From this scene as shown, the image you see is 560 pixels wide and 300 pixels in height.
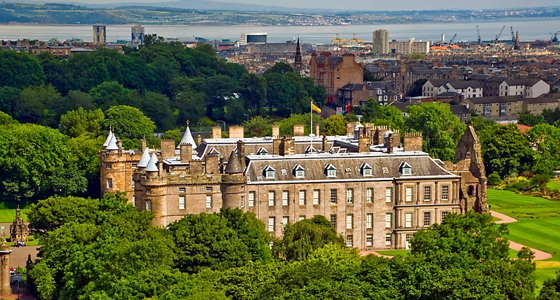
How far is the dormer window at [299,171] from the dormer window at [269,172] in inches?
49.4

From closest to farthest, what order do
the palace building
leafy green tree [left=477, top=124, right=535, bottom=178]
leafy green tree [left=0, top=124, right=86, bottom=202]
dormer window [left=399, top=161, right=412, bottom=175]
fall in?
the palace building
dormer window [left=399, top=161, right=412, bottom=175]
leafy green tree [left=0, top=124, right=86, bottom=202]
leafy green tree [left=477, top=124, right=535, bottom=178]

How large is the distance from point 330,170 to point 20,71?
105 meters

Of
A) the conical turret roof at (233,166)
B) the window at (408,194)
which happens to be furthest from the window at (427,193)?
the conical turret roof at (233,166)

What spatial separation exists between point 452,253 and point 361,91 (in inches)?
5108

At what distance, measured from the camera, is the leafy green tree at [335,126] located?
393 ft

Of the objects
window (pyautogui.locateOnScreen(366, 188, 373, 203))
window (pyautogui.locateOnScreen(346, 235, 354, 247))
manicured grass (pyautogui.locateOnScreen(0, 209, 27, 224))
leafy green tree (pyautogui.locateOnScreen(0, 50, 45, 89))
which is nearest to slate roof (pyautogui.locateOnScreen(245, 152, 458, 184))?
window (pyautogui.locateOnScreen(366, 188, 373, 203))

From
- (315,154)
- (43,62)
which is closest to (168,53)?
(43,62)

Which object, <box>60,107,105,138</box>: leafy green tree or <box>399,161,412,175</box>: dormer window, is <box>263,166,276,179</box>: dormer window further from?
<box>60,107,105,138</box>: leafy green tree

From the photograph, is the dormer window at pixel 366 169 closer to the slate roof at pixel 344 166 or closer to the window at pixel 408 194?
the slate roof at pixel 344 166

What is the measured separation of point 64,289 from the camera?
2466 inches

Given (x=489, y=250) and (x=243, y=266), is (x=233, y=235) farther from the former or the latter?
(x=489, y=250)

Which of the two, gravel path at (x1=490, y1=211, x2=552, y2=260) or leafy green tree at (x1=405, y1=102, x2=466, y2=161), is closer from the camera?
gravel path at (x1=490, y1=211, x2=552, y2=260)

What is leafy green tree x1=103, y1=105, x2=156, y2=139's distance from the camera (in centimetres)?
11925

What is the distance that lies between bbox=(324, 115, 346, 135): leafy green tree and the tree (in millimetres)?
52277
